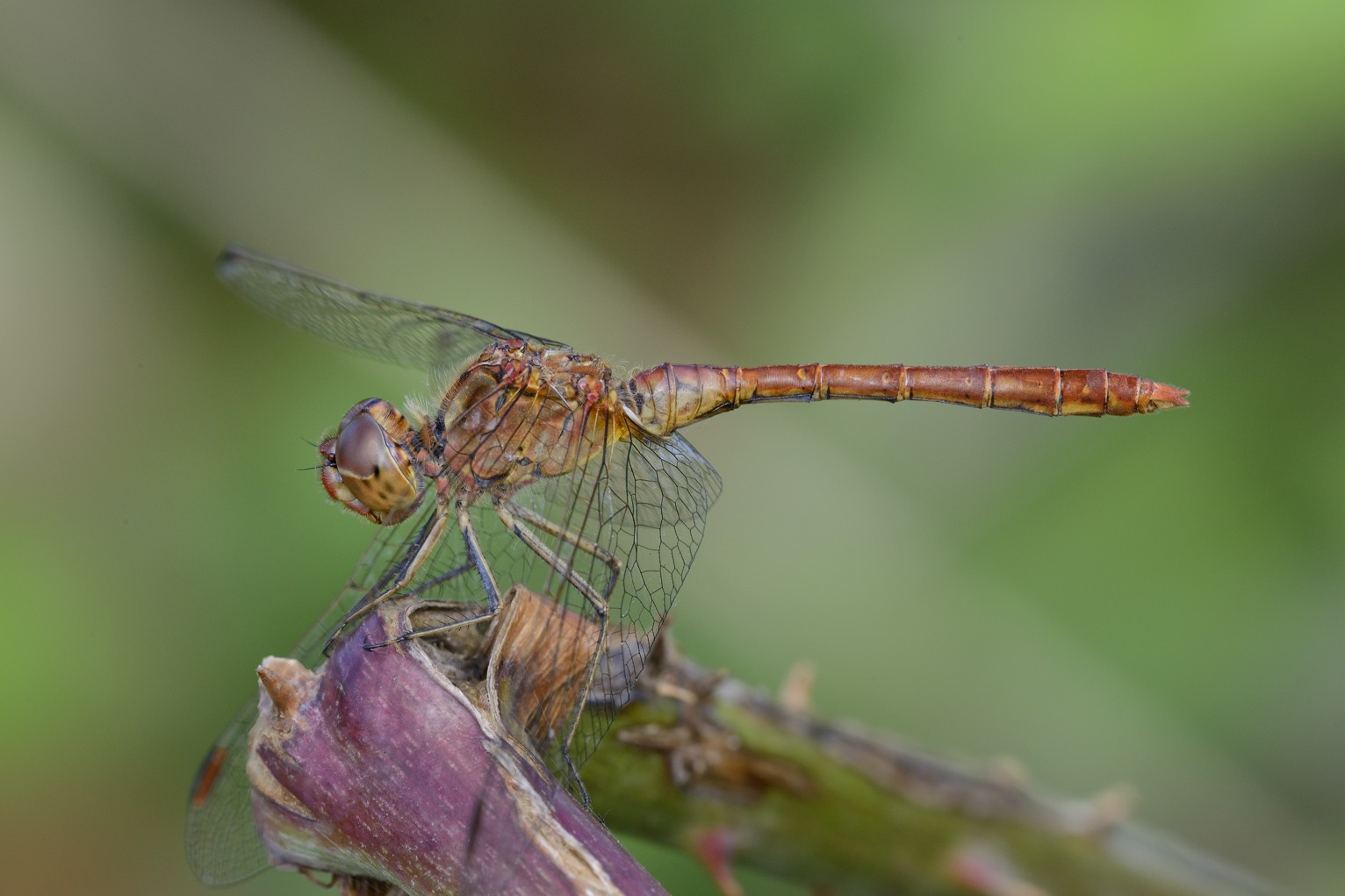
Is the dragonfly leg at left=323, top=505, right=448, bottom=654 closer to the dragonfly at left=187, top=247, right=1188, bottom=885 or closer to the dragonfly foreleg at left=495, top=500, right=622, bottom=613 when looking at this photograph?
the dragonfly at left=187, top=247, right=1188, bottom=885

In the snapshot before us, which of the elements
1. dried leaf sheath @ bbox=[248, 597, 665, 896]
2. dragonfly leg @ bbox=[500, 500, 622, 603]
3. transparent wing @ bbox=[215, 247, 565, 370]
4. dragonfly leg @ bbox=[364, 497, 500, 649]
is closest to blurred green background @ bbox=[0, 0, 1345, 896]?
transparent wing @ bbox=[215, 247, 565, 370]

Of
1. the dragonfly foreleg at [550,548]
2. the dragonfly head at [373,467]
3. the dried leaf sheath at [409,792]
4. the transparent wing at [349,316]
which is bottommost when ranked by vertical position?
the dried leaf sheath at [409,792]

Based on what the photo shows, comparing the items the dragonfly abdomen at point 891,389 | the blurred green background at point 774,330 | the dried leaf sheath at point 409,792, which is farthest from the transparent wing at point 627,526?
the dried leaf sheath at point 409,792

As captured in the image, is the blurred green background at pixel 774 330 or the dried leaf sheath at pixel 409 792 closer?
the dried leaf sheath at pixel 409 792

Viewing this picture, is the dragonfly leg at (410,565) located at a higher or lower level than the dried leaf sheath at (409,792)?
higher

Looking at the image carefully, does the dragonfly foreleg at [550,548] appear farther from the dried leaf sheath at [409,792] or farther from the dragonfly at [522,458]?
the dried leaf sheath at [409,792]

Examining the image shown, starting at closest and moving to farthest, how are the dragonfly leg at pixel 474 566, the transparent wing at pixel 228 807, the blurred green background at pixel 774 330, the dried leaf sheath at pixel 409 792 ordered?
the dried leaf sheath at pixel 409 792 < the dragonfly leg at pixel 474 566 < the transparent wing at pixel 228 807 < the blurred green background at pixel 774 330

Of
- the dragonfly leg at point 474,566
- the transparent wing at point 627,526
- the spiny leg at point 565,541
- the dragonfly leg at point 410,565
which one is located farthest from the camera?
the transparent wing at point 627,526
